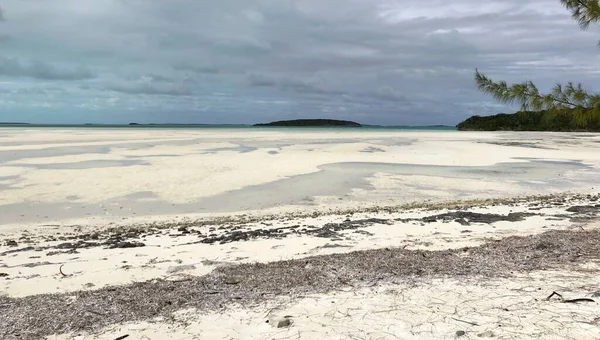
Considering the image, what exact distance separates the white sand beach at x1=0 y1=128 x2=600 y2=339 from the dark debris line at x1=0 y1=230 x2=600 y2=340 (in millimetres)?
71

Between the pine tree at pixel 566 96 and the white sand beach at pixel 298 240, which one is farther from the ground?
the pine tree at pixel 566 96

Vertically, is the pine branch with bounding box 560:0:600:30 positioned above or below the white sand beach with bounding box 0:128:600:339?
above

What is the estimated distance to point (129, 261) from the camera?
23.9 ft

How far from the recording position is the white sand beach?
4.66 meters

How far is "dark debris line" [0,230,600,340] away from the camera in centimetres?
486

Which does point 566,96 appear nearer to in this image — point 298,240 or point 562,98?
point 562,98

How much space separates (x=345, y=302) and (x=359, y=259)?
68.9 inches

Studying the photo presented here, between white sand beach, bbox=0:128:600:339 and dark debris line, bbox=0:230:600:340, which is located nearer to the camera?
white sand beach, bbox=0:128:600:339

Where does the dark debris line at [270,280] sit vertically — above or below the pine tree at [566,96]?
below

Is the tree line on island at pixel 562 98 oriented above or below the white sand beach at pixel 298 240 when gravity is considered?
above

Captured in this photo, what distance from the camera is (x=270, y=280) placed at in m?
6.01

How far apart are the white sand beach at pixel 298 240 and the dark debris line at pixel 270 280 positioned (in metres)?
0.07

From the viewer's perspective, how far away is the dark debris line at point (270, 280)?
15.9 feet

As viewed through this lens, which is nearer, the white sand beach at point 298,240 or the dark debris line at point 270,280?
the white sand beach at point 298,240
